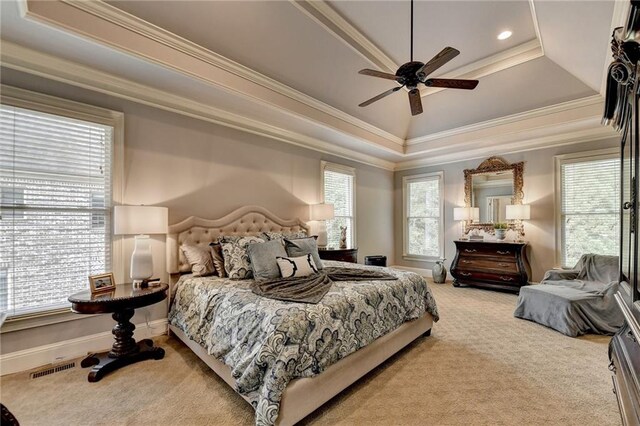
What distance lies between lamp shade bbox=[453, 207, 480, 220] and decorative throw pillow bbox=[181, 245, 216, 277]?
4.61 metres

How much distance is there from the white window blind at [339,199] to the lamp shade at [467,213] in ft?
6.69

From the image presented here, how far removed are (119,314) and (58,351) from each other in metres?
0.68

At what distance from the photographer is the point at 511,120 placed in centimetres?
481

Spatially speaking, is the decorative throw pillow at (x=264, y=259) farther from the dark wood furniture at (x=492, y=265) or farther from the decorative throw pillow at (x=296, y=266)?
the dark wood furniture at (x=492, y=265)

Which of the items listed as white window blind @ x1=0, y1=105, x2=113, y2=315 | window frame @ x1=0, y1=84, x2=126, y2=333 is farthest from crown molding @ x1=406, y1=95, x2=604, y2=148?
white window blind @ x1=0, y1=105, x2=113, y2=315

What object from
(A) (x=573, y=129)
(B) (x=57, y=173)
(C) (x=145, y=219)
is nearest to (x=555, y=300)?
(A) (x=573, y=129)

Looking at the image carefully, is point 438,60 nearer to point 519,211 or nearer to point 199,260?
point 199,260

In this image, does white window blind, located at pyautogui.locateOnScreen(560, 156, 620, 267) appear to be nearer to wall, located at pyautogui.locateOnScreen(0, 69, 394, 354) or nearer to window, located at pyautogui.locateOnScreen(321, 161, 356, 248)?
window, located at pyautogui.locateOnScreen(321, 161, 356, 248)

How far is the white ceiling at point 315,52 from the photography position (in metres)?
2.41


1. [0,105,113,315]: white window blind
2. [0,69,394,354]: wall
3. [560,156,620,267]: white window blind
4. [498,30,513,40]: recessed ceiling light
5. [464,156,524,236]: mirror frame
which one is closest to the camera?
[0,105,113,315]: white window blind

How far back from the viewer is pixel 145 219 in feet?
8.98

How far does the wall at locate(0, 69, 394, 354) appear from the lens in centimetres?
271

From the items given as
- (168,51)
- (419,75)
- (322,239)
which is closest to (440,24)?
(419,75)

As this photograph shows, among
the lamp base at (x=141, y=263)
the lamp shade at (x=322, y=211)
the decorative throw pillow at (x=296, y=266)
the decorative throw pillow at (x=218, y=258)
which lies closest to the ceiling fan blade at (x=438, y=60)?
the decorative throw pillow at (x=296, y=266)
